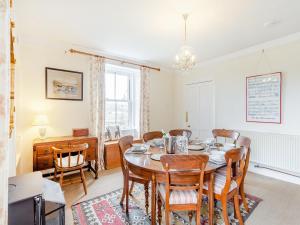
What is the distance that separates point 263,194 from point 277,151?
960 mm

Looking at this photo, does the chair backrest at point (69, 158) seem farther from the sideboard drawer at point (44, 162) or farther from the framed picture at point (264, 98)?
the framed picture at point (264, 98)

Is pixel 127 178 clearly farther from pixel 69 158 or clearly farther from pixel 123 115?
pixel 123 115

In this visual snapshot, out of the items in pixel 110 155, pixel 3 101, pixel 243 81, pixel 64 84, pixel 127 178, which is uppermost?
pixel 243 81

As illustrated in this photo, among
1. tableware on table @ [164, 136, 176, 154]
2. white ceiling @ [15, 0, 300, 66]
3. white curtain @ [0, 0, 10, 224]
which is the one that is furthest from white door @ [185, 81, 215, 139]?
white curtain @ [0, 0, 10, 224]

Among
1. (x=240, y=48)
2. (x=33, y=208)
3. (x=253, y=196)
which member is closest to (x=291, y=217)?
(x=253, y=196)

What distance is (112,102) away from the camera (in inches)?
163

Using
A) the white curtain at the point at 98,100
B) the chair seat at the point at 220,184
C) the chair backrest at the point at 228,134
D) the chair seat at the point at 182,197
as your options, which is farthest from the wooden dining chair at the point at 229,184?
the white curtain at the point at 98,100

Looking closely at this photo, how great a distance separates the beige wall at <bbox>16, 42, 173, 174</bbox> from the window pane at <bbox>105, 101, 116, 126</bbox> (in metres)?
0.52

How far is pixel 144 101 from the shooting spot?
14.6ft

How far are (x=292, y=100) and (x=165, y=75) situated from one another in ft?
10.0

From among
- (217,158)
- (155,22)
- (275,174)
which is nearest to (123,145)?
(217,158)

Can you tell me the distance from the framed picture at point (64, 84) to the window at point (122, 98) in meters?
0.68

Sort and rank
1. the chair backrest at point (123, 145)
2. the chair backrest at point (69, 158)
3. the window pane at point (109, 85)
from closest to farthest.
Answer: the chair backrest at point (123, 145) → the chair backrest at point (69, 158) → the window pane at point (109, 85)

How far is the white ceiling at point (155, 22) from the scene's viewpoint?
2.13 m
